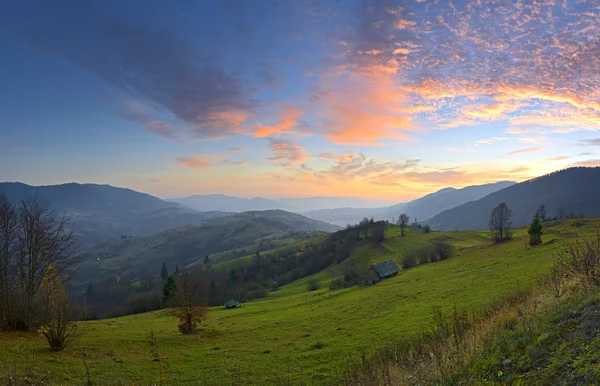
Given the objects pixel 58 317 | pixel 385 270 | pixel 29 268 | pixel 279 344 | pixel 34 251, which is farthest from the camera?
pixel 385 270

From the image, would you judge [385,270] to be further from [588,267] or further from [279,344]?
[588,267]

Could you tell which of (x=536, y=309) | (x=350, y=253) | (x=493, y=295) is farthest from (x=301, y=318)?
(x=350, y=253)

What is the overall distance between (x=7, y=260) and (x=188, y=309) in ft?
64.3

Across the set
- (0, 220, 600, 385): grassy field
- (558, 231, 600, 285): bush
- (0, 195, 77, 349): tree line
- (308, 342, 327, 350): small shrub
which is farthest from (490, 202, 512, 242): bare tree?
(0, 195, 77, 349): tree line

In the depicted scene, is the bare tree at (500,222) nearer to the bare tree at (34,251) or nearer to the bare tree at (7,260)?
the bare tree at (34,251)

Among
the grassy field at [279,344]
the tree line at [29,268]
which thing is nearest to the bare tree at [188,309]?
the grassy field at [279,344]

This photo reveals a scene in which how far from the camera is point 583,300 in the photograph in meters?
10.1

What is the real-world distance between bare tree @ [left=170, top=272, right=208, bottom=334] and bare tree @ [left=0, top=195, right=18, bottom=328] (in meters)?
15.8

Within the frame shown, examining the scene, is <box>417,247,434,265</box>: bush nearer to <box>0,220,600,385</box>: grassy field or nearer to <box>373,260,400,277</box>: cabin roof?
<box>373,260,400,277</box>: cabin roof

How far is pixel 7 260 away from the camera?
32.1 metres

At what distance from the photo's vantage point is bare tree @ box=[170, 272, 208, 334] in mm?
38344

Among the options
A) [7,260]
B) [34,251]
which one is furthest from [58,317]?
[7,260]

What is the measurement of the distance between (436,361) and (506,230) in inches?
3076

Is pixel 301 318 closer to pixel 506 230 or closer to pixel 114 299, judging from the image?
pixel 506 230
